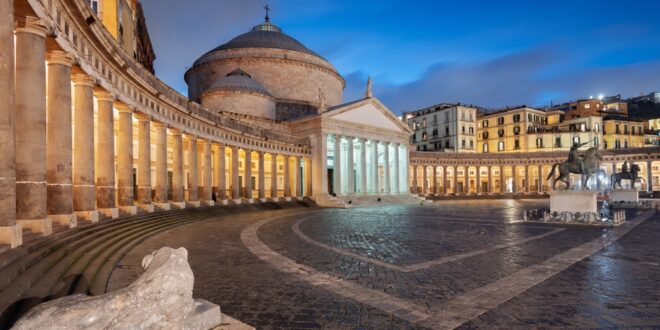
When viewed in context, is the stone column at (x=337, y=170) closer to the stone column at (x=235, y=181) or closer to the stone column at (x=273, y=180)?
the stone column at (x=273, y=180)

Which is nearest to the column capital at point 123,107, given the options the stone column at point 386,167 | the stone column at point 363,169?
the stone column at point 363,169

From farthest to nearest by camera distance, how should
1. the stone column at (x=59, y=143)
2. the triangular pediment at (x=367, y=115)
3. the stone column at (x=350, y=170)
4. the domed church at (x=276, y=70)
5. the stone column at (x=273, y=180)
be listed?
the domed church at (x=276, y=70), the stone column at (x=350, y=170), the triangular pediment at (x=367, y=115), the stone column at (x=273, y=180), the stone column at (x=59, y=143)

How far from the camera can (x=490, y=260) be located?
11.3m

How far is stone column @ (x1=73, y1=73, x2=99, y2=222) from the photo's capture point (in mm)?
14078

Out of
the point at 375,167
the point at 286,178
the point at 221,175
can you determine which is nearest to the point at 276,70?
the point at 286,178

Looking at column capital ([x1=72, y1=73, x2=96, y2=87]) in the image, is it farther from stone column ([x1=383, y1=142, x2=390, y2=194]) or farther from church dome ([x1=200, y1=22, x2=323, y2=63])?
church dome ([x1=200, y1=22, x2=323, y2=63])

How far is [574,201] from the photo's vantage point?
22.4 meters

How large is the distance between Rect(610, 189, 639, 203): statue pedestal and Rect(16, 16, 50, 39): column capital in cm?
4358

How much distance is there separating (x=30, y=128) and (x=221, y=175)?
2319cm

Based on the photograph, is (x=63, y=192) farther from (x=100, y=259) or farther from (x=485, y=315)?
(x=485, y=315)

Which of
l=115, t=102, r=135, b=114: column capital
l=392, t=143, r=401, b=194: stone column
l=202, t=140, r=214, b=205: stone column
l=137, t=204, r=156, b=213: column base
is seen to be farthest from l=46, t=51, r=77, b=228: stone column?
l=392, t=143, r=401, b=194: stone column

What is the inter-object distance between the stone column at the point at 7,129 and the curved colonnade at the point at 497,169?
201 feet

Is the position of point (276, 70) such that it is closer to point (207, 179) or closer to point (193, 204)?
point (207, 179)

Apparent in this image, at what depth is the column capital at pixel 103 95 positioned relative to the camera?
16.4 m
